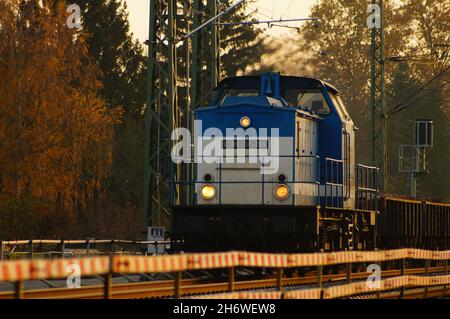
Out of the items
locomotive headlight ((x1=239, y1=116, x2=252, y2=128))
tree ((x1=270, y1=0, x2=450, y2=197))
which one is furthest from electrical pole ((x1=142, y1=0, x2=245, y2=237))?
tree ((x1=270, y1=0, x2=450, y2=197))

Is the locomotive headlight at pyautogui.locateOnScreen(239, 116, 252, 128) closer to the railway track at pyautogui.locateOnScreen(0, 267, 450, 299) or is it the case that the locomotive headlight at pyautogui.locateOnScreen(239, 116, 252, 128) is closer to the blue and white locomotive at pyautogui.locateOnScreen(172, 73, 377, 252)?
the blue and white locomotive at pyautogui.locateOnScreen(172, 73, 377, 252)

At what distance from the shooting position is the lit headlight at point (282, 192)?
75.9 feet

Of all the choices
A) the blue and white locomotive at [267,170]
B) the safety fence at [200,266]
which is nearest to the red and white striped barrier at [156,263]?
the safety fence at [200,266]

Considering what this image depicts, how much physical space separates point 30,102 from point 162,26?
17.3m

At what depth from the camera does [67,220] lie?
5053cm

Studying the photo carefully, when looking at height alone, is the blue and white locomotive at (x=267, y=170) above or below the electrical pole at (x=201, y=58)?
below

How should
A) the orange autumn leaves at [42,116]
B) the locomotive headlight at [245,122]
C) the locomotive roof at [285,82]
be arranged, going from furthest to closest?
the orange autumn leaves at [42,116] → the locomotive roof at [285,82] → the locomotive headlight at [245,122]

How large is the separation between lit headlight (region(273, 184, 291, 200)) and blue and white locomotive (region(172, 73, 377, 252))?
2 centimetres

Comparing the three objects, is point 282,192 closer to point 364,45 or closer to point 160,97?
point 160,97

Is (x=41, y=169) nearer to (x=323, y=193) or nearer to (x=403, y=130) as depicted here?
(x=323, y=193)

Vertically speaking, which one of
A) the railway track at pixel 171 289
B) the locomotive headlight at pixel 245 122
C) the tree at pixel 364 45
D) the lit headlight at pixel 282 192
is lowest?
the railway track at pixel 171 289

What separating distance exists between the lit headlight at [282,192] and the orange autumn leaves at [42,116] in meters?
23.9

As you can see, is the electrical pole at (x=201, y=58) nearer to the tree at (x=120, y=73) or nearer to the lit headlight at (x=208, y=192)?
the lit headlight at (x=208, y=192)

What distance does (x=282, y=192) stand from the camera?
23203 mm
